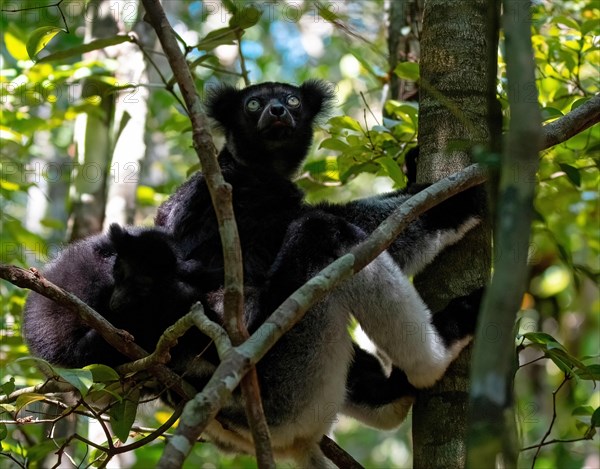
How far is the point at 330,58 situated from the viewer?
19062mm

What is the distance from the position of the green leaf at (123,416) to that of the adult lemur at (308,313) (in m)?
0.52

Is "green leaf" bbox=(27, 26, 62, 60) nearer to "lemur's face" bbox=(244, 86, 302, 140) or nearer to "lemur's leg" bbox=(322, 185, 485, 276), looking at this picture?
"lemur's face" bbox=(244, 86, 302, 140)

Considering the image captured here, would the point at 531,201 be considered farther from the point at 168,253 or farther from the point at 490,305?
the point at 168,253

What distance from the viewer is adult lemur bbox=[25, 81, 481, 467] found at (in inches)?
170

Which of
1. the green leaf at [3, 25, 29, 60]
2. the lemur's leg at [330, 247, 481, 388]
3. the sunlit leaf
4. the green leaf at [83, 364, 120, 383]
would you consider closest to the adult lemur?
the lemur's leg at [330, 247, 481, 388]

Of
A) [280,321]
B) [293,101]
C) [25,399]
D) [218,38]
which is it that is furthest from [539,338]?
[293,101]

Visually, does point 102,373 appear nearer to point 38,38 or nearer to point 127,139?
point 38,38

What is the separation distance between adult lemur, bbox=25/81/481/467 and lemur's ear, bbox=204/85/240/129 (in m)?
1.13

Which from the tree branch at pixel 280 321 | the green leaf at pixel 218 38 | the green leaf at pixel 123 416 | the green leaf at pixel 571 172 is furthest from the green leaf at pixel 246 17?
the green leaf at pixel 123 416

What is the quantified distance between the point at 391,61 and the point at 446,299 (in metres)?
3.30

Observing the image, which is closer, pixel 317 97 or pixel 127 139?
pixel 317 97

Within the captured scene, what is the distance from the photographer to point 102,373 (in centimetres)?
352

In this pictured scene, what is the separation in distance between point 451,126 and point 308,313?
1.38m

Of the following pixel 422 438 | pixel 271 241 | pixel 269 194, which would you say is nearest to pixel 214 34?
pixel 269 194
